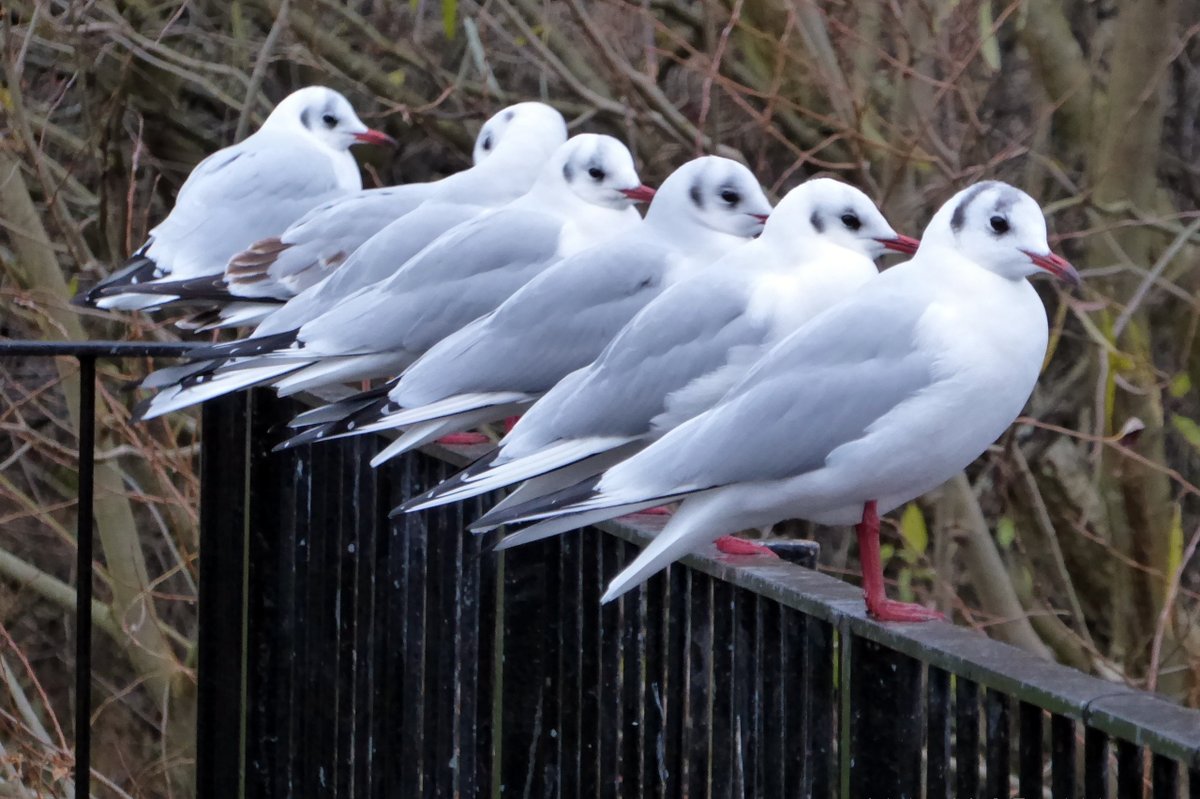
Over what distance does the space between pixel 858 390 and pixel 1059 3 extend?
132 inches

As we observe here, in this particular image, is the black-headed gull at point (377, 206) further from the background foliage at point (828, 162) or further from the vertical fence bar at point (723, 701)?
the vertical fence bar at point (723, 701)

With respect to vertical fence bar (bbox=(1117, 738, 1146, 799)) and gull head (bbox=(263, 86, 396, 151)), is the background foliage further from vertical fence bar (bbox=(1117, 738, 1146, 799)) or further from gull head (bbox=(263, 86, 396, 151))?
vertical fence bar (bbox=(1117, 738, 1146, 799))

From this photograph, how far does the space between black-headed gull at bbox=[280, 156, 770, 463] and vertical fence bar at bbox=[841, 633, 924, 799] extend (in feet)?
4.70

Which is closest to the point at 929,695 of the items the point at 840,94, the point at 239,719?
the point at 239,719

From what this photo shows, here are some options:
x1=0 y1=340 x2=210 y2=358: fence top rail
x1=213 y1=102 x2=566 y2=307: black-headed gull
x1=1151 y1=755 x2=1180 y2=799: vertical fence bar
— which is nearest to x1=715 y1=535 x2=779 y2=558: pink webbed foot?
x1=1151 y1=755 x2=1180 y2=799: vertical fence bar

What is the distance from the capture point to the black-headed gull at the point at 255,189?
5.14 meters

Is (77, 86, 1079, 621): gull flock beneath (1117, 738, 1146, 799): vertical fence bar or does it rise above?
above

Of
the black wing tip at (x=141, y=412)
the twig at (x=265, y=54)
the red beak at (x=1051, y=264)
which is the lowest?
the black wing tip at (x=141, y=412)

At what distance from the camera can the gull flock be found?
2.32 meters

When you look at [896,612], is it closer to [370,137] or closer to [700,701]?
[700,701]

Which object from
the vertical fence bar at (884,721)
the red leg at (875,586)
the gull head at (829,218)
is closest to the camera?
the vertical fence bar at (884,721)

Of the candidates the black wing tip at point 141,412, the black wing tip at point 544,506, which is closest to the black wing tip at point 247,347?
the black wing tip at point 141,412

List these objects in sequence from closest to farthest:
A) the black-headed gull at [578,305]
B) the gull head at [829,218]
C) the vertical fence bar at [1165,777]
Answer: the vertical fence bar at [1165,777], the gull head at [829,218], the black-headed gull at [578,305]

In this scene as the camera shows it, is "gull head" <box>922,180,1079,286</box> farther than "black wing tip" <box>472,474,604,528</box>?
Yes
